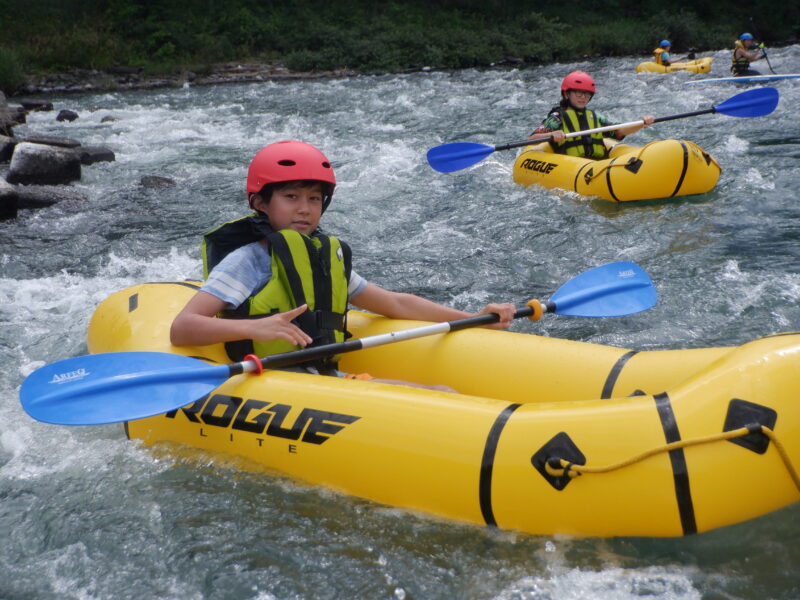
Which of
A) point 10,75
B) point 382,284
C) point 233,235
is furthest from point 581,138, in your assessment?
point 10,75

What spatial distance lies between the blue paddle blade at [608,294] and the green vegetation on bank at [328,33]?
1495cm

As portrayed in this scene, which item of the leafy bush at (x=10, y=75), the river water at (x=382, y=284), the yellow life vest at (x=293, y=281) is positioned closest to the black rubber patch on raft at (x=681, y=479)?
the river water at (x=382, y=284)

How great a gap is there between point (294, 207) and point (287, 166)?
0.17 meters

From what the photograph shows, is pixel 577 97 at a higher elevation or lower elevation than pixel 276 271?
higher

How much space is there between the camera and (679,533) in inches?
81.4

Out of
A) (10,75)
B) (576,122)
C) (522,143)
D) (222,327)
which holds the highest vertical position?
(10,75)

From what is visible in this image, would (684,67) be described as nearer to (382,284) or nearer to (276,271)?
(382,284)

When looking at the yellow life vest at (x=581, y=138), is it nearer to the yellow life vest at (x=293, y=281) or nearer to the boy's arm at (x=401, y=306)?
the boy's arm at (x=401, y=306)

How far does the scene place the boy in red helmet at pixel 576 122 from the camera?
6582mm

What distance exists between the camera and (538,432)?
2.18 meters

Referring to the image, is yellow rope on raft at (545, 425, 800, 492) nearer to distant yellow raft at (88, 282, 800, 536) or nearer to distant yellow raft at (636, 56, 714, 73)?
distant yellow raft at (88, 282, 800, 536)

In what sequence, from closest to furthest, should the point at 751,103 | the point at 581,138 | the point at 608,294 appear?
the point at 608,294 → the point at 581,138 → the point at 751,103

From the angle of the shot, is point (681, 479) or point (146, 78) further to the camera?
point (146, 78)

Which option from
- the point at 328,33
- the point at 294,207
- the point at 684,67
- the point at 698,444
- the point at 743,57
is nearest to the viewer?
the point at 698,444
